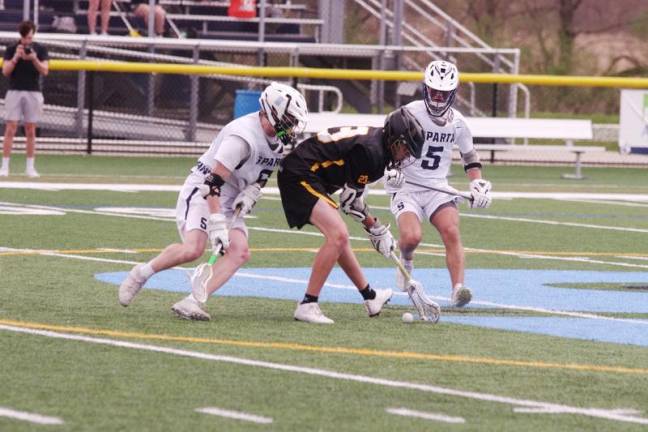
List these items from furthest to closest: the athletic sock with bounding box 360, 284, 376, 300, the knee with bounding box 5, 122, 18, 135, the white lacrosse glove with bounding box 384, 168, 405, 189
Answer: the knee with bounding box 5, 122, 18, 135, the white lacrosse glove with bounding box 384, 168, 405, 189, the athletic sock with bounding box 360, 284, 376, 300

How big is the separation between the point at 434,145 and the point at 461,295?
1.43 meters

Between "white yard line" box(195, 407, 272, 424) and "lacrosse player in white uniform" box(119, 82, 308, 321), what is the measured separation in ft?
9.11

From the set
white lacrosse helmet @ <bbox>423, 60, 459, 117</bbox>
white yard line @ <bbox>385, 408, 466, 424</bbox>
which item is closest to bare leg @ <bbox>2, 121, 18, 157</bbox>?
white lacrosse helmet @ <bbox>423, 60, 459, 117</bbox>

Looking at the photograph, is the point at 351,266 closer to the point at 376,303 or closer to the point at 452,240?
the point at 376,303

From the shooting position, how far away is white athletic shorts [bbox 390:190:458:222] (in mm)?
Result: 12227

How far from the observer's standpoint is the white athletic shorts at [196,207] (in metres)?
10.4

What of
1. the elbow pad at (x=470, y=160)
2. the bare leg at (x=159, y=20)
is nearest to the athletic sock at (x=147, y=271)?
the elbow pad at (x=470, y=160)

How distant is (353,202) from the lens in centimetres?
1057

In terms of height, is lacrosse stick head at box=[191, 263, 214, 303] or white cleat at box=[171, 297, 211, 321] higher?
lacrosse stick head at box=[191, 263, 214, 303]

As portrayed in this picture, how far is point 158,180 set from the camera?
23.0 m

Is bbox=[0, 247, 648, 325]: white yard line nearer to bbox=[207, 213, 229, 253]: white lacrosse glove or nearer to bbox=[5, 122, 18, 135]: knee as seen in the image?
bbox=[207, 213, 229, 253]: white lacrosse glove

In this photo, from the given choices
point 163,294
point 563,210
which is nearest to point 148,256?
point 163,294

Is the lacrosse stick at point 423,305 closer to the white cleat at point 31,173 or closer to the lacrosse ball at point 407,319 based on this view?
the lacrosse ball at point 407,319

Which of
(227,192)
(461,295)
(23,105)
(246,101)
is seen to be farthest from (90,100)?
(227,192)
